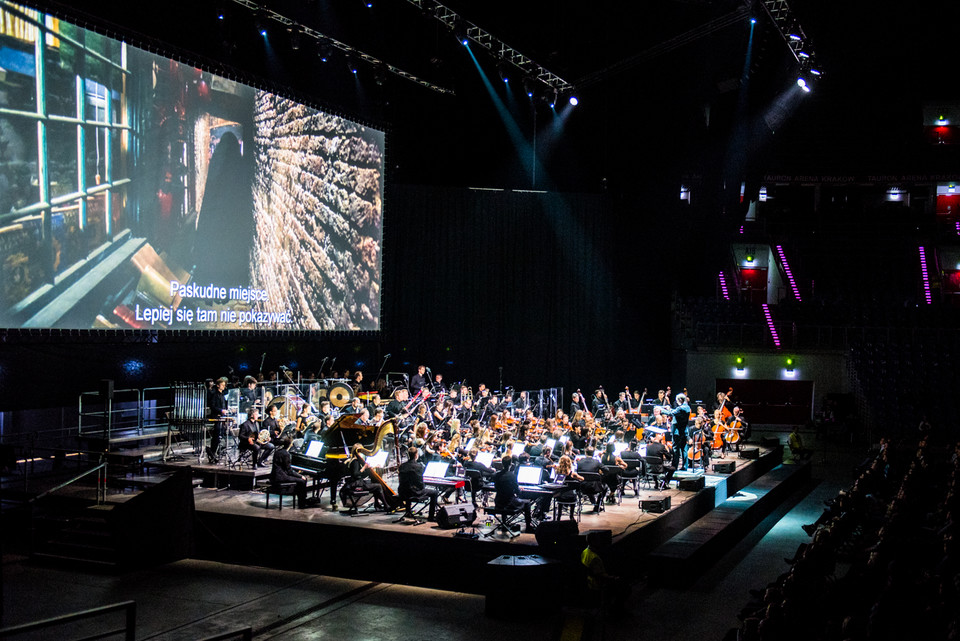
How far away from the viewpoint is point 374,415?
1719 centimetres

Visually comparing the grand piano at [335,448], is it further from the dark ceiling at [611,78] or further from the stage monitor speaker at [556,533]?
the dark ceiling at [611,78]

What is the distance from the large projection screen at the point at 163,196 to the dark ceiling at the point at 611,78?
0.68m

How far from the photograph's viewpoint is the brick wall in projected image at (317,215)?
737 inches

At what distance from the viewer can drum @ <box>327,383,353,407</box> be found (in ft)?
61.3

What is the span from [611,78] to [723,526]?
14931 mm

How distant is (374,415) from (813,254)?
23528 mm

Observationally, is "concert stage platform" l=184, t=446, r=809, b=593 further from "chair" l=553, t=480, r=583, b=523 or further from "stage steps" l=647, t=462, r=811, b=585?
"chair" l=553, t=480, r=583, b=523

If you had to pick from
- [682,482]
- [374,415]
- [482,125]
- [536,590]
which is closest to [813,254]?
[482,125]

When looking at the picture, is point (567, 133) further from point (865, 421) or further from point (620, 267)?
point (865, 421)

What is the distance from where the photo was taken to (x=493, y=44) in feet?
68.4

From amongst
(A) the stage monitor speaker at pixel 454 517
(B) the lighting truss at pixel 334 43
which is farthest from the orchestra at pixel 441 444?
(B) the lighting truss at pixel 334 43

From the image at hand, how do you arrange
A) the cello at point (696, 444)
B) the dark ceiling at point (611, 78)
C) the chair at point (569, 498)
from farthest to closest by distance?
the dark ceiling at point (611, 78) < the cello at point (696, 444) < the chair at point (569, 498)

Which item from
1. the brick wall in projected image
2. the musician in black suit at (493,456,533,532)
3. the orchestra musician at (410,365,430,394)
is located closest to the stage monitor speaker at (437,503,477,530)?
the musician in black suit at (493,456,533,532)

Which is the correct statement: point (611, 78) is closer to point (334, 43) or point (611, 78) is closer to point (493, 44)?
point (493, 44)
